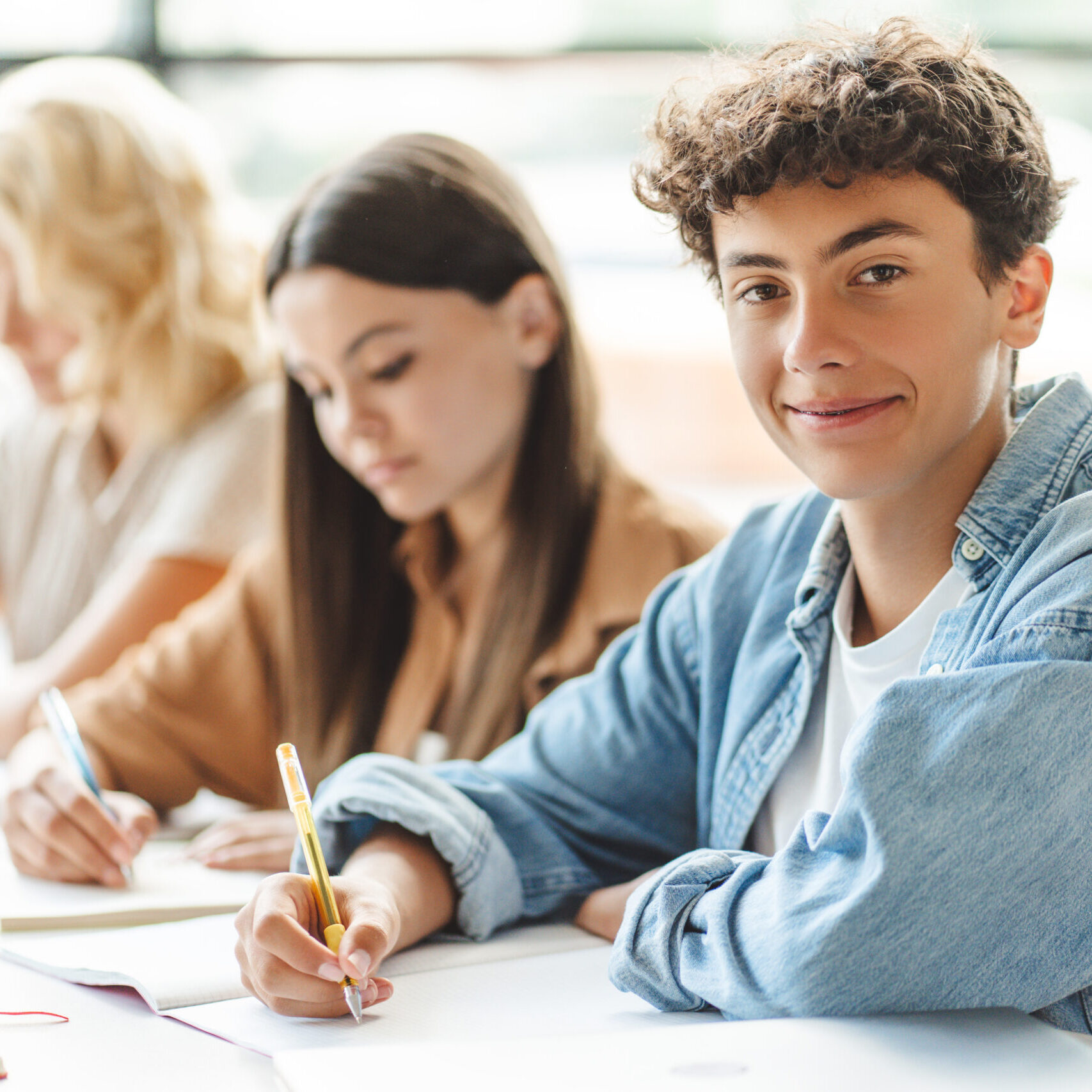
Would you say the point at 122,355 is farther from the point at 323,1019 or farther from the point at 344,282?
Result: the point at 323,1019

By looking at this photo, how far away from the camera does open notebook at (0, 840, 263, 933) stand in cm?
86

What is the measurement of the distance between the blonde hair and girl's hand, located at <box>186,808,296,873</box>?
28.3 inches

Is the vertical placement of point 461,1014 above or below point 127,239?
below

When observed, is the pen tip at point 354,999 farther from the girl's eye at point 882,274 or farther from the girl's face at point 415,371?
the girl's face at point 415,371

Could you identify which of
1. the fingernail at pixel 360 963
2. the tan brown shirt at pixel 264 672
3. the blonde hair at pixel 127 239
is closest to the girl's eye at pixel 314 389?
the tan brown shirt at pixel 264 672

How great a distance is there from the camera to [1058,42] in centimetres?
261

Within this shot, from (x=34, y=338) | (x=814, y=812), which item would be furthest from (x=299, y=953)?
(x=34, y=338)

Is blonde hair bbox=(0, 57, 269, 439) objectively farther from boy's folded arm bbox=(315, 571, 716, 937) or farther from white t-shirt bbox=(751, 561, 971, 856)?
white t-shirt bbox=(751, 561, 971, 856)

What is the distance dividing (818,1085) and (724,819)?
318 millimetres

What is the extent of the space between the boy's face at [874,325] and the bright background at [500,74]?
1.87m

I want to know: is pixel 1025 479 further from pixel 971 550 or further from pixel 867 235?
pixel 867 235

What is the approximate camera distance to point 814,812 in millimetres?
630

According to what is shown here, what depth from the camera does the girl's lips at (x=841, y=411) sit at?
704mm

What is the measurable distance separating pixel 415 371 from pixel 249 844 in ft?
1.38
